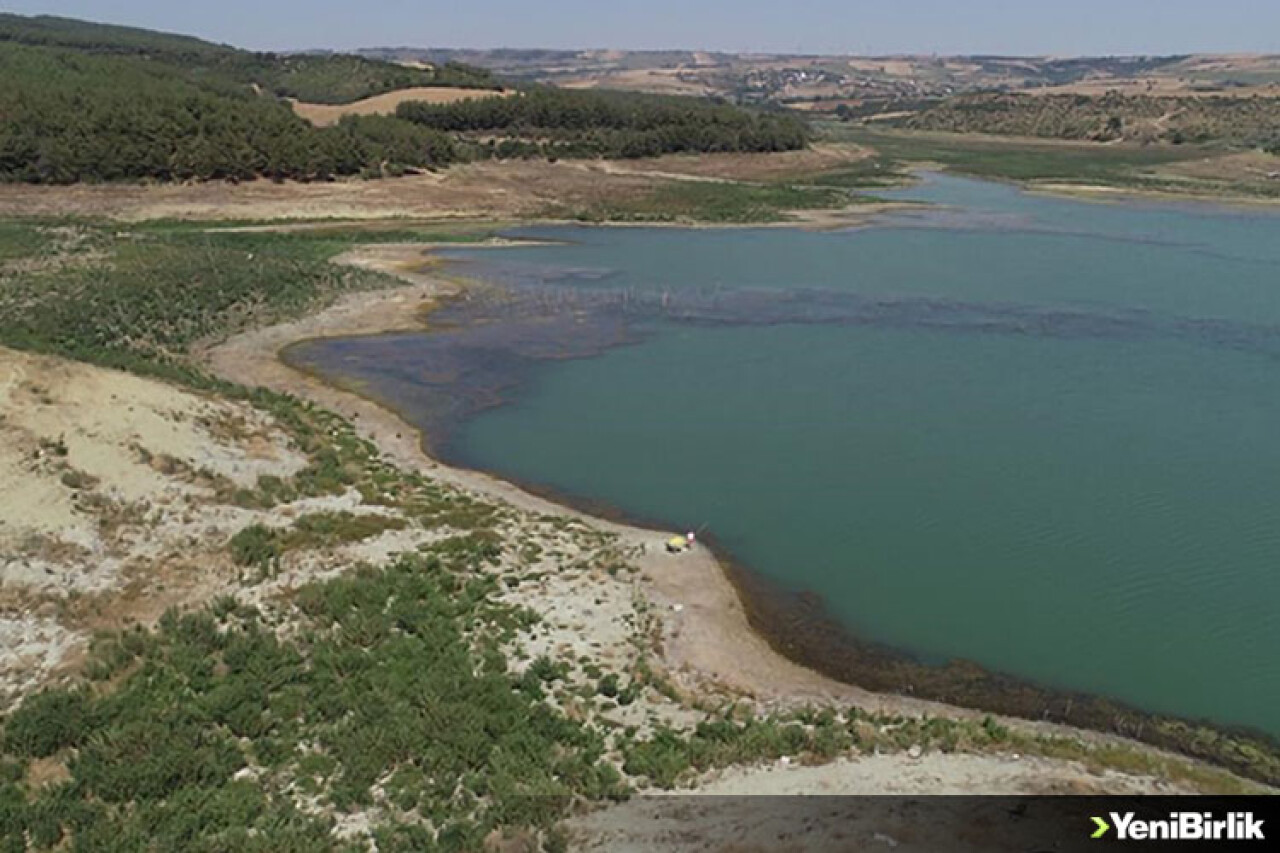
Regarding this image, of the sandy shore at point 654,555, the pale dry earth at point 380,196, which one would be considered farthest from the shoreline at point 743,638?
the pale dry earth at point 380,196

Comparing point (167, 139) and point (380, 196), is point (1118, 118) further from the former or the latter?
point (167, 139)

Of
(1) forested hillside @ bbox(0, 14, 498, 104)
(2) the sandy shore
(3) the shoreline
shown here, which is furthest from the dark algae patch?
(1) forested hillside @ bbox(0, 14, 498, 104)

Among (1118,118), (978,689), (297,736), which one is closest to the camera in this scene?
(297,736)

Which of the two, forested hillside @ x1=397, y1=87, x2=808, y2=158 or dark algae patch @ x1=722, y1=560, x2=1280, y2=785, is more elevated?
forested hillside @ x1=397, y1=87, x2=808, y2=158

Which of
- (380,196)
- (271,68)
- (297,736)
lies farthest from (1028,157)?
(297,736)

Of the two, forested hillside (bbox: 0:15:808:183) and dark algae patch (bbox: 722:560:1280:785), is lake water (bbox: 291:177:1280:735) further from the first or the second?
forested hillside (bbox: 0:15:808:183)
